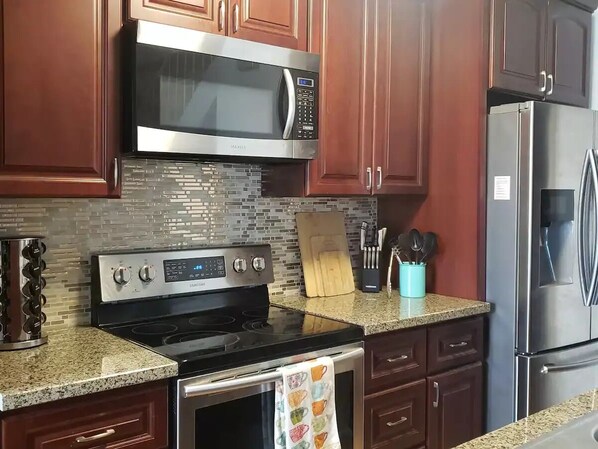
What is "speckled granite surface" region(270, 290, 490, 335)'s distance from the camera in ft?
7.00

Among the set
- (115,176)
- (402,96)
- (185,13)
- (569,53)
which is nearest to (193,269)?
(115,176)

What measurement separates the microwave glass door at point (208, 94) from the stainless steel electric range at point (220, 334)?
0.50 meters

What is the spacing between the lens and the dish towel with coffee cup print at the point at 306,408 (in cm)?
176

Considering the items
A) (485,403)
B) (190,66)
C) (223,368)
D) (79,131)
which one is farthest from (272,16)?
(485,403)

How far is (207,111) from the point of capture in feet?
6.43

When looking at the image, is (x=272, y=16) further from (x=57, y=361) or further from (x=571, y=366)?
(x=571, y=366)

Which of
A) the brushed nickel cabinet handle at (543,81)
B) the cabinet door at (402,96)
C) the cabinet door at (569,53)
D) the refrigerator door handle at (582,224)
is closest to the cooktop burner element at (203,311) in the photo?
the cabinet door at (402,96)

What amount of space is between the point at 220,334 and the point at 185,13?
104 centimetres

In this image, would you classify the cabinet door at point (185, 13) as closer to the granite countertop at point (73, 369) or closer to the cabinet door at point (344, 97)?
the cabinet door at point (344, 97)

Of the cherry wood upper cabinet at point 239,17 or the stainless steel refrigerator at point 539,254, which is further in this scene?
the stainless steel refrigerator at point 539,254

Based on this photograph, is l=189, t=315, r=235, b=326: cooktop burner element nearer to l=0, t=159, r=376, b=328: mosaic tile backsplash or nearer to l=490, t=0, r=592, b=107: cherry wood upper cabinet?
l=0, t=159, r=376, b=328: mosaic tile backsplash

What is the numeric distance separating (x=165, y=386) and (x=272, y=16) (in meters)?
1.33

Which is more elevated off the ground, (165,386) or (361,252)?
(361,252)

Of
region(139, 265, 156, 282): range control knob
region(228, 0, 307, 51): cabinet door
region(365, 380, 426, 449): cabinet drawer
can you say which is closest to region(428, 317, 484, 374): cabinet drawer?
region(365, 380, 426, 449): cabinet drawer
